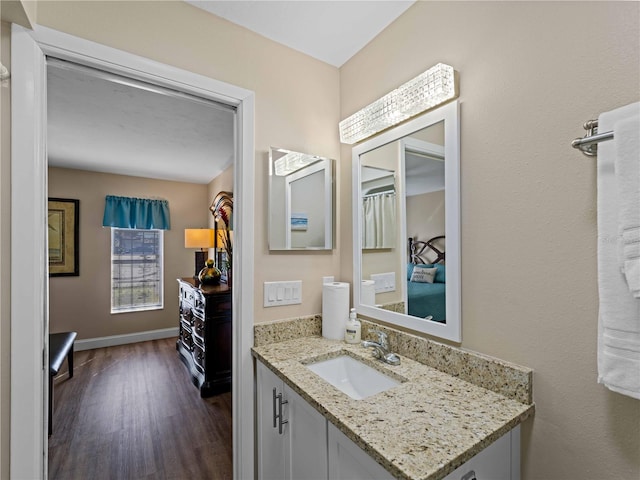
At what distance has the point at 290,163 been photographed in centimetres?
153

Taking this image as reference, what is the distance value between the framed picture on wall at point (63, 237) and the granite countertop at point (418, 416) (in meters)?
3.96

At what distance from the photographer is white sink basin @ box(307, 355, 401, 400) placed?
1.23 m

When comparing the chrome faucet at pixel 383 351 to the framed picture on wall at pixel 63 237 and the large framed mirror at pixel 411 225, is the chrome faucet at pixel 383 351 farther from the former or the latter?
the framed picture on wall at pixel 63 237

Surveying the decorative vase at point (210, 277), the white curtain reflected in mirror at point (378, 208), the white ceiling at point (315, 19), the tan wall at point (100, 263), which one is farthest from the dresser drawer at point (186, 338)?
the white ceiling at point (315, 19)

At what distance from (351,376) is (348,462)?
1.65ft

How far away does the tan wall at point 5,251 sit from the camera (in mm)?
978

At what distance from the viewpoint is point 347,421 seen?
823 millimetres

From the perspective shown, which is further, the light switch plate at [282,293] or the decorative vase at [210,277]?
the decorative vase at [210,277]

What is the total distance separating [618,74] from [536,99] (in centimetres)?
18

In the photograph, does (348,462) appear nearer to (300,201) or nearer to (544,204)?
(544,204)

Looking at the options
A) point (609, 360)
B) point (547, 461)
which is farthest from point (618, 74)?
A: point (547, 461)

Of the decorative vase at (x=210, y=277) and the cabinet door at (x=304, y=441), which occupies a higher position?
the decorative vase at (x=210, y=277)

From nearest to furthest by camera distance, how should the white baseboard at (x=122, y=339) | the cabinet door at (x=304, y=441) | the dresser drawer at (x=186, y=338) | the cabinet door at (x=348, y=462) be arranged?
the cabinet door at (x=348, y=462) → the cabinet door at (x=304, y=441) → the dresser drawer at (x=186, y=338) → the white baseboard at (x=122, y=339)

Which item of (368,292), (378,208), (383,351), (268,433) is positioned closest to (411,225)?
(378,208)
